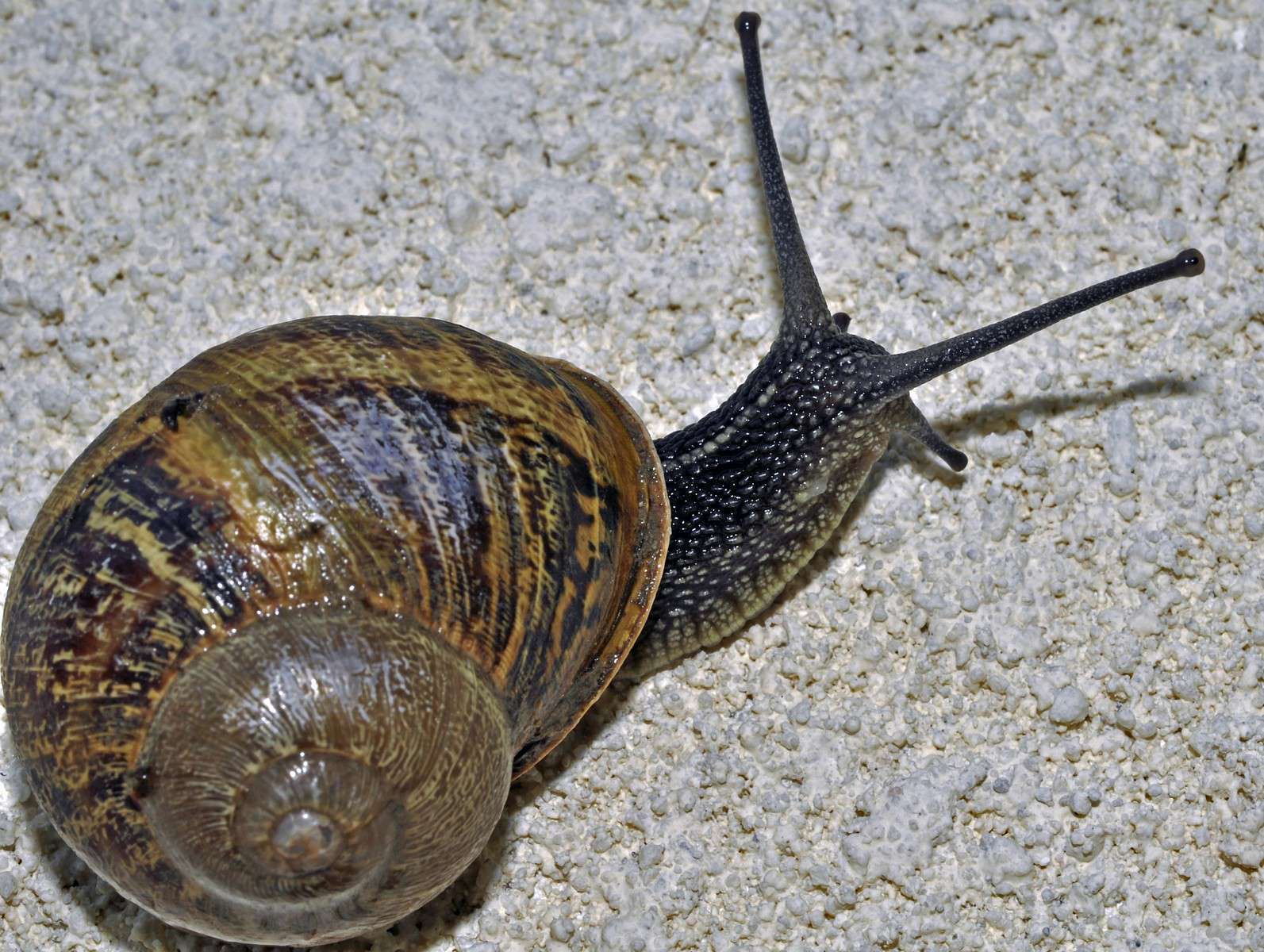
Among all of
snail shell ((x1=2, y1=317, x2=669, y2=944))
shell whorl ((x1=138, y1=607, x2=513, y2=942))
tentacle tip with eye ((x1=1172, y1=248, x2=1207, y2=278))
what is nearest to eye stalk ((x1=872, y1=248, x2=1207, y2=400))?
tentacle tip with eye ((x1=1172, y1=248, x2=1207, y2=278))

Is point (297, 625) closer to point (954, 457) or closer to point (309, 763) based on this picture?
point (309, 763)

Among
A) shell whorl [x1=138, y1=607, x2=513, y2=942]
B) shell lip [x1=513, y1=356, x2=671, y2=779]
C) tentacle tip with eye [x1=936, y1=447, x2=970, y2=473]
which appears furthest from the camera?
tentacle tip with eye [x1=936, y1=447, x2=970, y2=473]

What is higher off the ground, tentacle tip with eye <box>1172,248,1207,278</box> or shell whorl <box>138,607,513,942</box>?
tentacle tip with eye <box>1172,248,1207,278</box>

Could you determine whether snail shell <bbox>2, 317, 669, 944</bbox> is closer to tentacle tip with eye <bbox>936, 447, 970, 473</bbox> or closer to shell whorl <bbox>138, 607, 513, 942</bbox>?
shell whorl <bbox>138, 607, 513, 942</bbox>

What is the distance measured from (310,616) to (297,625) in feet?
0.07

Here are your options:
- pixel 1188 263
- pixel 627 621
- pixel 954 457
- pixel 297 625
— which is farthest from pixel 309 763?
pixel 1188 263

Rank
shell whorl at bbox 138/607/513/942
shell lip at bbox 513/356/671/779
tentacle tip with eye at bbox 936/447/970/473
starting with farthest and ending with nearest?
tentacle tip with eye at bbox 936/447/970/473 < shell lip at bbox 513/356/671/779 < shell whorl at bbox 138/607/513/942

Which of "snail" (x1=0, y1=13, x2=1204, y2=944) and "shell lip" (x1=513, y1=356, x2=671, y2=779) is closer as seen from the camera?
"snail" (x1=0, y1=13, x2=1204, y2=944)

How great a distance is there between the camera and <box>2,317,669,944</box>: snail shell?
1.63 metres

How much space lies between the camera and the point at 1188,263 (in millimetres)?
2184

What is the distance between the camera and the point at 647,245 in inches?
99.7

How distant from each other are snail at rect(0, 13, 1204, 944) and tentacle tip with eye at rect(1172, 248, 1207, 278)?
1.01 metres

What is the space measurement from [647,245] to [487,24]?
23.3 inches

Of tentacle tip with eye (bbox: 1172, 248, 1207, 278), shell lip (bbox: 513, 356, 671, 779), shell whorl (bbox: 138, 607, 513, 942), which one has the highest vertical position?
tentacle tip with eye (bbox: 1172, 248, 1207, 278)
